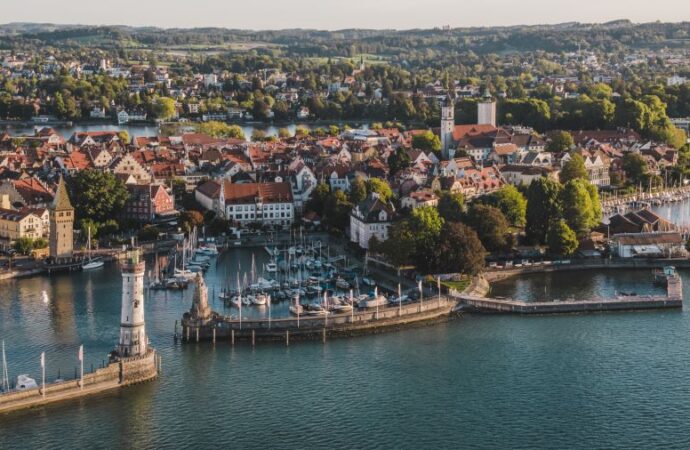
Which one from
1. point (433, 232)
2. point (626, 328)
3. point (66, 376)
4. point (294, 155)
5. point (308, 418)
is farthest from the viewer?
point (294, 155)

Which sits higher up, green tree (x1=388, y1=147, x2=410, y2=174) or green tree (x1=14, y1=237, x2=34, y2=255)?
green tree (x1=388, y1=147, x2=410, y2=174)

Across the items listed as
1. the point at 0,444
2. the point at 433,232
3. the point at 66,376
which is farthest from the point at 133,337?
the point at 433,232

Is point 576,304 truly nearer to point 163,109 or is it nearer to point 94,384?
point 94,384

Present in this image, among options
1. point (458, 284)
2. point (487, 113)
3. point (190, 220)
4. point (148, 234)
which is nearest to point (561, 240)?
point (458, 284)

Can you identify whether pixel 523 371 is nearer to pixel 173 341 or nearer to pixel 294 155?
pixel 173 341

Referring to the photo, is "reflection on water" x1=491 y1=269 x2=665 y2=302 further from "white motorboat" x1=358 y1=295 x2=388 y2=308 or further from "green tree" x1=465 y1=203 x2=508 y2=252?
"white motorboat" x1=358 y1=295 x2=388 y2=308

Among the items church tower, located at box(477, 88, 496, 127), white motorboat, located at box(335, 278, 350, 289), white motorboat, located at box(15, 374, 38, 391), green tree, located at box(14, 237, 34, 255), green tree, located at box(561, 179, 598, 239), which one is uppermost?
church tower, located at box(477, 88, 496, 127)

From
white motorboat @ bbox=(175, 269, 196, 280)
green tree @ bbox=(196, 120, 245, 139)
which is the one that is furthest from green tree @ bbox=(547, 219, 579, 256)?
green tree @ bbox=(196, 120, 245, 139)
